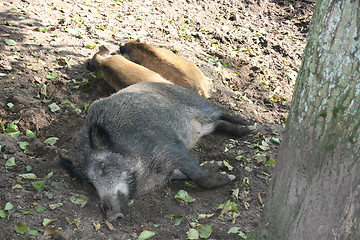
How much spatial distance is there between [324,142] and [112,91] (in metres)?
3.32

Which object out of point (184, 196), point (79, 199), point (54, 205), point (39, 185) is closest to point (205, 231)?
point (184, 196)

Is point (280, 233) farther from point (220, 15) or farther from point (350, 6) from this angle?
point (220, 15)

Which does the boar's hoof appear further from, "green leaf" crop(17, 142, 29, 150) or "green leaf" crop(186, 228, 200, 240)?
"green leaf" crop(17, 142, 29, 150)

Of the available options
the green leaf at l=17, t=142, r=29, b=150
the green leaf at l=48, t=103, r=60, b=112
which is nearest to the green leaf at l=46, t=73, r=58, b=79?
the green leaf at l=48, t=103, r=60, b=112

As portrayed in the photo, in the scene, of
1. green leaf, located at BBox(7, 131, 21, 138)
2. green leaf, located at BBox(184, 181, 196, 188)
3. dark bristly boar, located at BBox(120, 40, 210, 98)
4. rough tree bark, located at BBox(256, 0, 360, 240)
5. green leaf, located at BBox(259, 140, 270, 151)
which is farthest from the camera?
dark bristly boar, located at BBox(120, 40, 210, 98)

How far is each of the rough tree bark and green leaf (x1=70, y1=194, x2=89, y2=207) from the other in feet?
5.26

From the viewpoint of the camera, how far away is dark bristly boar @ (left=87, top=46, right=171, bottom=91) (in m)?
4.87

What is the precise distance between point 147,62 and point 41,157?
182cm

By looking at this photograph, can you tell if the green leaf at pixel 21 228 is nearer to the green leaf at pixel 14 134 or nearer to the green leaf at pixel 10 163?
the green leaf at pixel 10 163

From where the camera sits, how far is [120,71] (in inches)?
196

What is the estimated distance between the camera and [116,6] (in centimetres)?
720

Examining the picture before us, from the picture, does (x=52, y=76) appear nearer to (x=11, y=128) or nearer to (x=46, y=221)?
(x=11, y=128)

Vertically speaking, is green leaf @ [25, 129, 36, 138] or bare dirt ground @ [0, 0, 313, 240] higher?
bare dirt ground @ [0, 0, 313, 240]

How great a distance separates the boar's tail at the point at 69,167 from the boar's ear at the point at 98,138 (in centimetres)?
22
